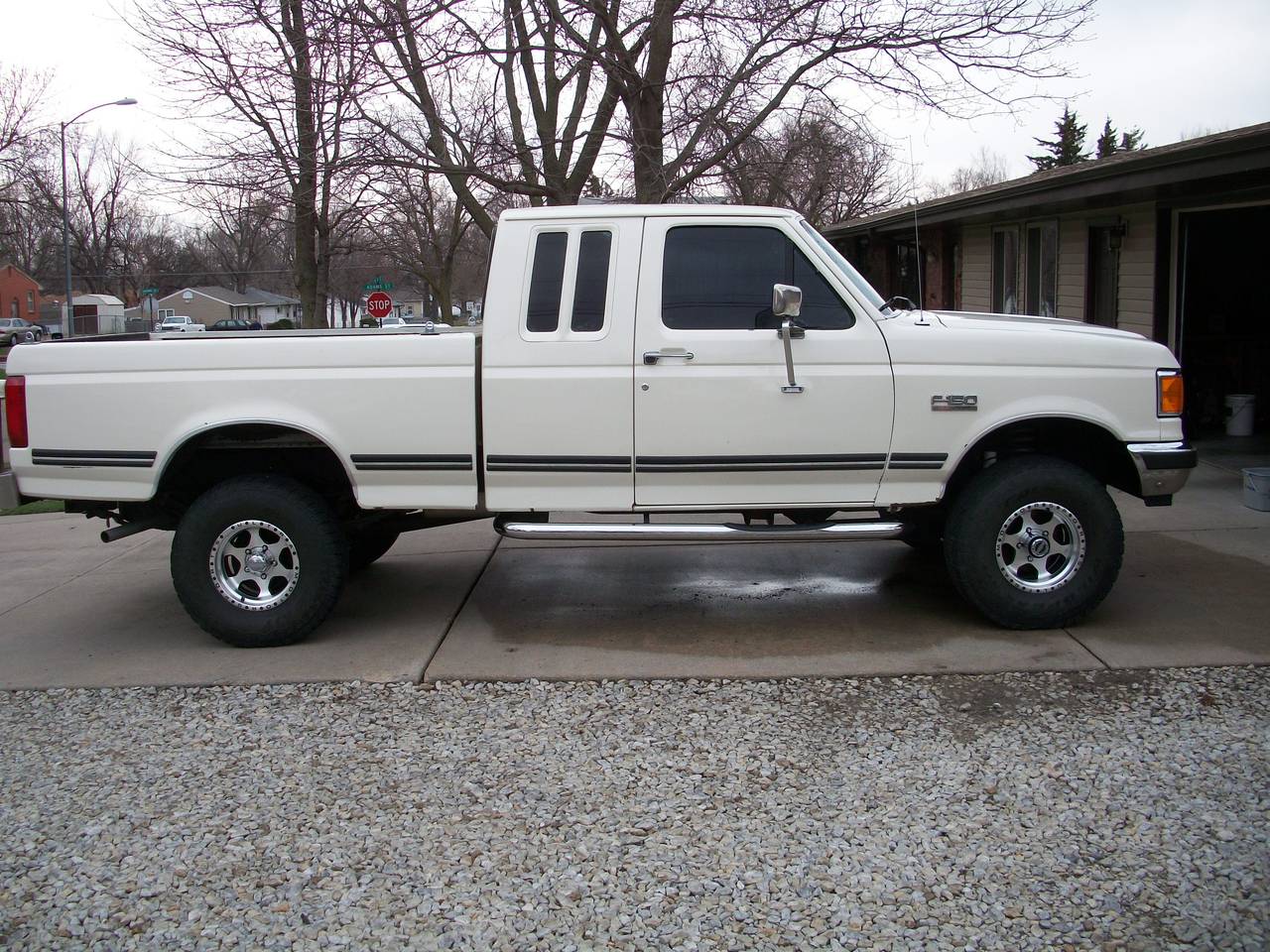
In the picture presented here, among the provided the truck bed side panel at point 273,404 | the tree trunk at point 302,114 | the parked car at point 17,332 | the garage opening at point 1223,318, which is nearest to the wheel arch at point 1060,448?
the truck bed side panel at point 273,404

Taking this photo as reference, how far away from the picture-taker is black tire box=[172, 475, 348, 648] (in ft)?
19.1

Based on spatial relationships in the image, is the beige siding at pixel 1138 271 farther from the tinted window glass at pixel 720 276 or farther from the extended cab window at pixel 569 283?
the extended cab window at pixel 569 283

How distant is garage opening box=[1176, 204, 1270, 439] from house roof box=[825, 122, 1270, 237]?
1725 millimetres

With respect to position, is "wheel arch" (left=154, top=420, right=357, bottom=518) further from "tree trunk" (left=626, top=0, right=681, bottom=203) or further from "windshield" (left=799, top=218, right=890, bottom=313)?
"tree trunk" (left=626, top=0, right=681, bottom=203)

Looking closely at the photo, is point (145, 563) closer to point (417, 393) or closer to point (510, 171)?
point (417, 393)

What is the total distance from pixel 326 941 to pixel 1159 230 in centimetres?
1111

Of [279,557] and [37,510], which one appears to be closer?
[279,557]

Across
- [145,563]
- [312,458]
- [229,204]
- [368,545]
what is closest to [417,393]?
[312,458]

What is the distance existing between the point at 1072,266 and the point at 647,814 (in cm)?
1140

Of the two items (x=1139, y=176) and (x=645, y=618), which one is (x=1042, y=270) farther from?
(x=645, y=618)

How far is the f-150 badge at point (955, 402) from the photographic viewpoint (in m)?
5.72

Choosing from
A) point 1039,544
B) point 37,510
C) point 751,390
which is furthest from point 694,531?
point 37,510

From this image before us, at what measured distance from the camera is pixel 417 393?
18.8 ft

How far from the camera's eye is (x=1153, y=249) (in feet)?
38.6
